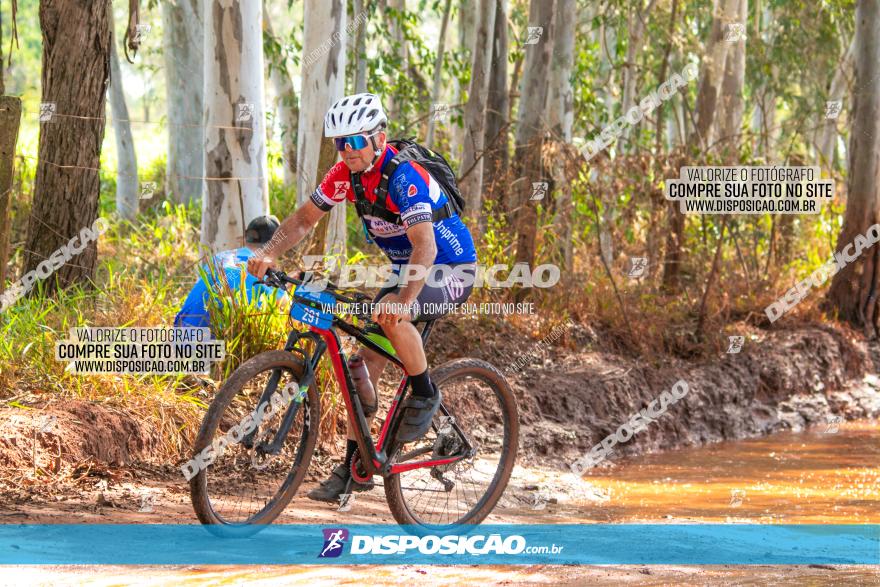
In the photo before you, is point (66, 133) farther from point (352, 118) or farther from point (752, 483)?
point (752, 483)

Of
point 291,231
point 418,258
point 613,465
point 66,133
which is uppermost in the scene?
point 66,133

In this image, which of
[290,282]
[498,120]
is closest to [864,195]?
[498,120]

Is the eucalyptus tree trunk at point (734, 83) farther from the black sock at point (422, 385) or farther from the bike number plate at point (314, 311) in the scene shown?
the bike number plate at point (314, 311)

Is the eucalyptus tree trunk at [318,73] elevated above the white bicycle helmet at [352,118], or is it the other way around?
the eucalyptus tree trunk at [318,73]

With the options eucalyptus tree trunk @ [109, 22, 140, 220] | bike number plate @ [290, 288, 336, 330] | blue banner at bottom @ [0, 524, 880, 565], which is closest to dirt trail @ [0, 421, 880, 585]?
blue banner at bottom @ [0, 524, 880, 565]

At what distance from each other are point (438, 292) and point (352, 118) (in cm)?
104

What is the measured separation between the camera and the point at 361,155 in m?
5.45

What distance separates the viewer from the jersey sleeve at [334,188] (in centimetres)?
570

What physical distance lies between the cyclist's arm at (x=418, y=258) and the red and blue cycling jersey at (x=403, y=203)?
42 millimetres

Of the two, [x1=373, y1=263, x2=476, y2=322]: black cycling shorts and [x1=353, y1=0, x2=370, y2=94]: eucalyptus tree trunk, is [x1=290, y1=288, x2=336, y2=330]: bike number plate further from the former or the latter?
[x1=353, y1=0, x2=370, y2=94]: eucalyptus tree trunk

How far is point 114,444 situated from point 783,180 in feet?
28.8

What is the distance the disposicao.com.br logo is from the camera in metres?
5.64

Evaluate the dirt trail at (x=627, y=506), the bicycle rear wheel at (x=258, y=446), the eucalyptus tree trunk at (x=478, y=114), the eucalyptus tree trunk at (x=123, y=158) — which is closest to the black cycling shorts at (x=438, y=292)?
the bicycle rear wheel at (x=258, y=446)

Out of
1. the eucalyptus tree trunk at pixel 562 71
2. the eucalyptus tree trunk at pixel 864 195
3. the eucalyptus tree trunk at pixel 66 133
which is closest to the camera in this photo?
the eucalyptus tree trunk at pixel 66 133
